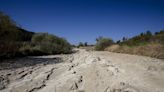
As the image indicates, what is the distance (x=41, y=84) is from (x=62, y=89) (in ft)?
3.55

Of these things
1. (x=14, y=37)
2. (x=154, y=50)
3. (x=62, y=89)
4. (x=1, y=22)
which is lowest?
(x=62, y=89)

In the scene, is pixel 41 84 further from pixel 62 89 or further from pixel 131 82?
pixel 131 82

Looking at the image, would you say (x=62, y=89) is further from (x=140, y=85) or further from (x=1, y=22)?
(x=1, y=22)

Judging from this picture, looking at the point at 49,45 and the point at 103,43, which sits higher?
the point at 103,43

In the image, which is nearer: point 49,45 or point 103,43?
point 49,45

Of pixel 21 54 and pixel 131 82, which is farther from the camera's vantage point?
pixel 21 54

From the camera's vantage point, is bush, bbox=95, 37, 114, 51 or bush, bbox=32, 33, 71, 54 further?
bush, bbox=95, 37, 114, 51

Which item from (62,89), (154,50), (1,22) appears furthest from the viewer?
(1,22)

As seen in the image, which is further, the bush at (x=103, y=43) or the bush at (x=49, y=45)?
the bush at (x=103, y=43)

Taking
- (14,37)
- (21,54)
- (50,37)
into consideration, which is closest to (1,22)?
(14,37)

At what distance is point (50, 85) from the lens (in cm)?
665

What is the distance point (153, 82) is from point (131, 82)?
73 cm

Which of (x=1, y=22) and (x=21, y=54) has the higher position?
(x=1, y=22)

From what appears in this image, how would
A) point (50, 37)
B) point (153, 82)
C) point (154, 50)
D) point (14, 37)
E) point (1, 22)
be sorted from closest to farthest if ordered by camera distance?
1. point (153, 82)
2. point (154, 50)
3. point (1, 22)
4. point (14, 37)
5. point (50, 37)
